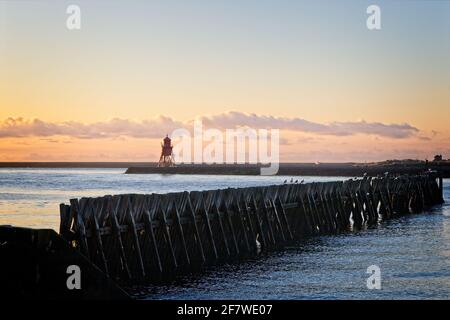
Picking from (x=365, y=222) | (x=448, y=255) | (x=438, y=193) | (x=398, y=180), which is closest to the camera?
(x=448, y=255)

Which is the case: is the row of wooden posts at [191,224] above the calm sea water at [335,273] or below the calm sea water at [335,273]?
above

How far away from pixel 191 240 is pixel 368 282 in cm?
635

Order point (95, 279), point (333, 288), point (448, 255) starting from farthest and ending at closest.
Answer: point (448, 255)
point (333, 288)
point (95, 279)

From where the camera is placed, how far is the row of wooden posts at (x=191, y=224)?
18.8 m

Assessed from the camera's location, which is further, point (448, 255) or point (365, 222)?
point (365, 222)

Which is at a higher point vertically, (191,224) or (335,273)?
(191,224)

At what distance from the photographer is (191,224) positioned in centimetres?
2331

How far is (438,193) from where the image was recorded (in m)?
62.8

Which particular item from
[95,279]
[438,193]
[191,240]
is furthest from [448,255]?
[438,193]

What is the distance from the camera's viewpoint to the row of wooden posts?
1880 centimetres

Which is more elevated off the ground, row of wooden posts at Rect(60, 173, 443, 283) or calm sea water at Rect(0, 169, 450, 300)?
row of wooden posts at Rect(60, 173, 443, 283)

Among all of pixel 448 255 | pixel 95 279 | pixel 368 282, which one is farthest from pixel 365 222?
pixel 95 279

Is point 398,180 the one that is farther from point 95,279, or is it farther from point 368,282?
point 95,279

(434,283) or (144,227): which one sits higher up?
(144,227)
